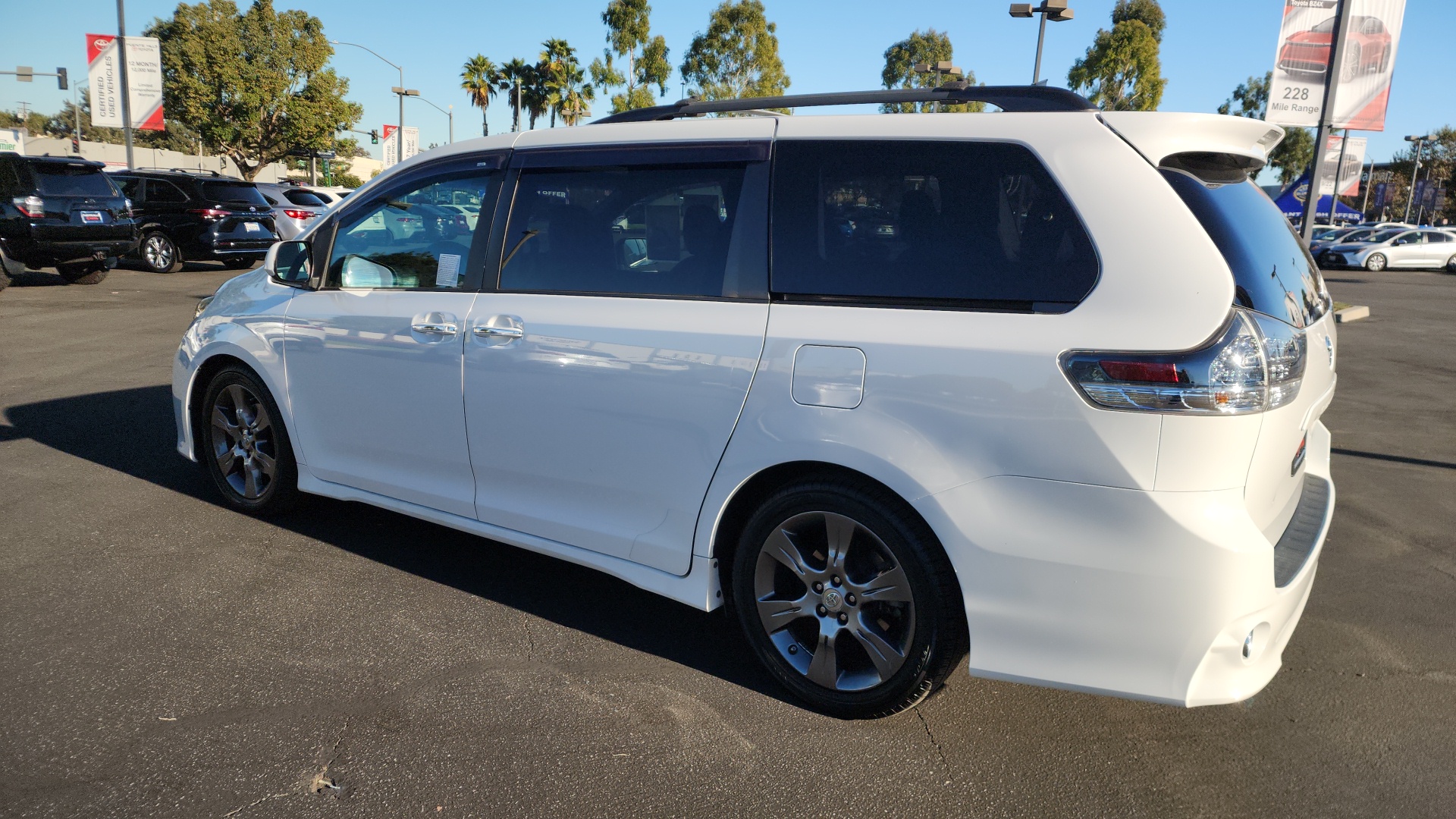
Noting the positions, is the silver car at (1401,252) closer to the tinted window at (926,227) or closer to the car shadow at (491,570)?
the car shadow at (491,570)

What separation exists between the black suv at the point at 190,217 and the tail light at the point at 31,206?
372 centimetres

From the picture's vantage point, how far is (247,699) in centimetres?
307

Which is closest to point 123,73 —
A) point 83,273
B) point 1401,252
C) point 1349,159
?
point 83,273

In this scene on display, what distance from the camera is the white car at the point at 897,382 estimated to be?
96.0 inches

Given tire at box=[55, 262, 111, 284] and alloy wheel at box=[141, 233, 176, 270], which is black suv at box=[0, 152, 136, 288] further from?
alloy wheel at box=[141, 233, 176, 270]

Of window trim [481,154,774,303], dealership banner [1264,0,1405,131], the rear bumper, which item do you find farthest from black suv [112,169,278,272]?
the rear bumper

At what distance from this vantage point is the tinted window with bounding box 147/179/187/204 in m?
17.4

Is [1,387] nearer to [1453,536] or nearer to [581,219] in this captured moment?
[581,219]

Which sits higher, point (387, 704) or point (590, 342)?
point (590, 342)

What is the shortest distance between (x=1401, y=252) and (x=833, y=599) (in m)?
40.0

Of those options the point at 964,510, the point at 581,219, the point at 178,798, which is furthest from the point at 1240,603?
the point at 178,798

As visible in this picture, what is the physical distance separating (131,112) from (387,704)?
1052 inches

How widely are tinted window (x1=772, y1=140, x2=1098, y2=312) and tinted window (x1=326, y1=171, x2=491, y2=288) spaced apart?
1418 millimetres

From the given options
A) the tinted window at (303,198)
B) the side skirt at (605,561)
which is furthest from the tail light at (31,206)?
the side skirt at (605,561)
